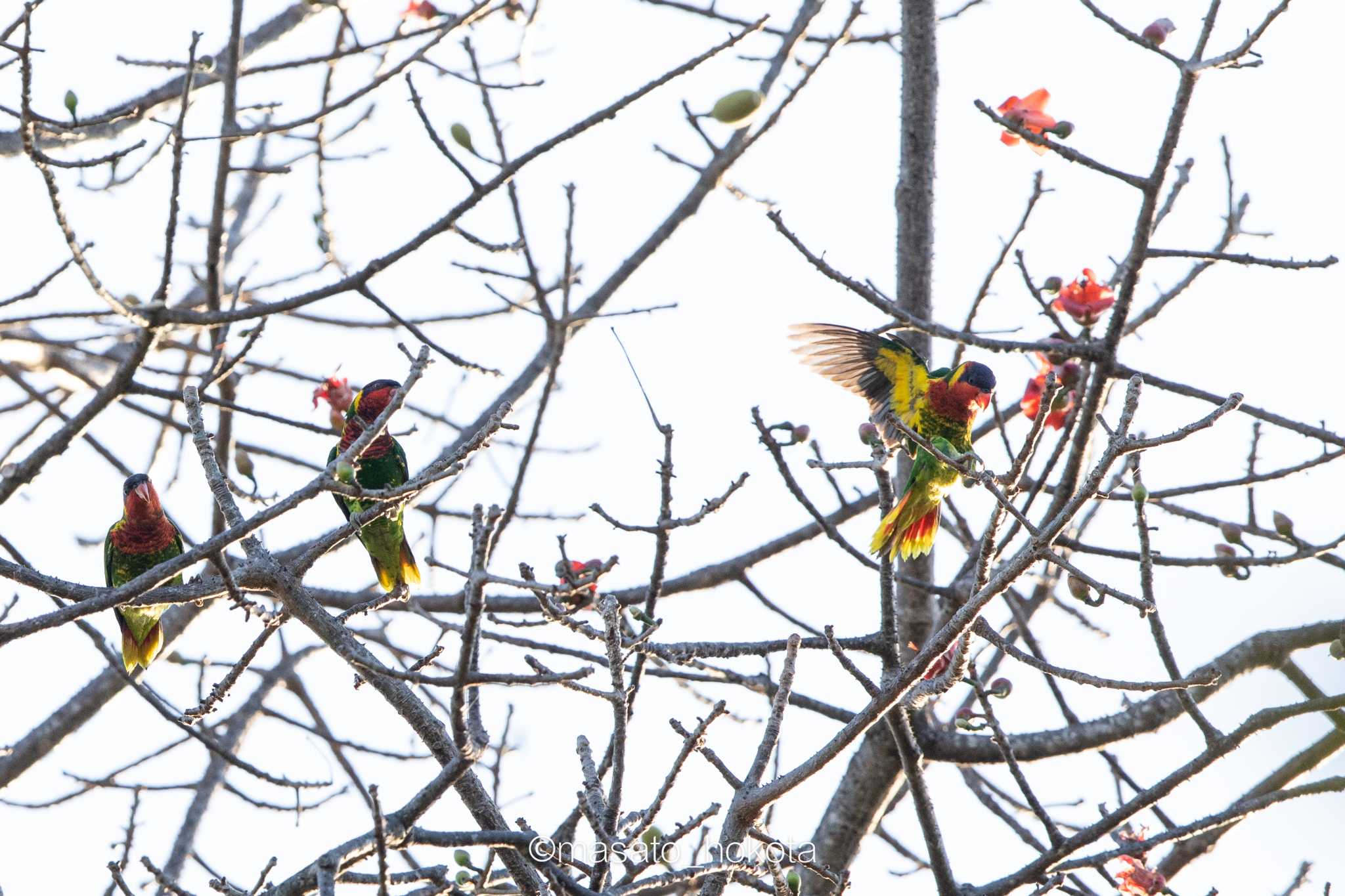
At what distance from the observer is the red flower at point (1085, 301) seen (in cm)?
379

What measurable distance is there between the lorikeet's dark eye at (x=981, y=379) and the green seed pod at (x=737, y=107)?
1.35 meters

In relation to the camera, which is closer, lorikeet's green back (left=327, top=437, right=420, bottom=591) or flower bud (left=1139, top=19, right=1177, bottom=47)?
flower bud (left=1139, top=19, right=1177, bottom=47)

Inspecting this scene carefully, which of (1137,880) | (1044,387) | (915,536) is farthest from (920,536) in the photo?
(1137,880)

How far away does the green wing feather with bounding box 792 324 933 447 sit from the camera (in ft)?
16.0

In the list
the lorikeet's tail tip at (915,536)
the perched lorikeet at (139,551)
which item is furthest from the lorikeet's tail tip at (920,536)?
the perched lorikeet at (139,551)

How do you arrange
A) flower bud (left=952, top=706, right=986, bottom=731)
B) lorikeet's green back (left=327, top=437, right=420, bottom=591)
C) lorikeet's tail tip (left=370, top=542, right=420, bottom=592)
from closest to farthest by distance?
flower bud (left=952, top=706, right=986, bottom=731) → lorikeet's green back (left=327, top=437, right=420, bottom=591) → lorikeet's tail tip (left=370, top=542, right=420, bottom=592)

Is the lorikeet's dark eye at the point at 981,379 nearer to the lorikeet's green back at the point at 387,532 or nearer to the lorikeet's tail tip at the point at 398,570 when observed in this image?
the lorikeet's green back at the point at 387,532

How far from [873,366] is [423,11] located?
7.24 ft

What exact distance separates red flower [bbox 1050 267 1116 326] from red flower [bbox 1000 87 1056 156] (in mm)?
413

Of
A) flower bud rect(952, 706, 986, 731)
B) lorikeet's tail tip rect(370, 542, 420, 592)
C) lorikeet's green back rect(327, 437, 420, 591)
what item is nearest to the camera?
flower bud rect(952, 706, 986, 731)

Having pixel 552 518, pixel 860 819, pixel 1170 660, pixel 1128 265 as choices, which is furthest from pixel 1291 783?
pixel 552 518

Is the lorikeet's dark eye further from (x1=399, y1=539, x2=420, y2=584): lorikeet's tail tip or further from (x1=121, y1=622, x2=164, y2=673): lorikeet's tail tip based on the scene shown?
(x1=121, y1=622, x2=164, y2=673): lorikeet's tail tip

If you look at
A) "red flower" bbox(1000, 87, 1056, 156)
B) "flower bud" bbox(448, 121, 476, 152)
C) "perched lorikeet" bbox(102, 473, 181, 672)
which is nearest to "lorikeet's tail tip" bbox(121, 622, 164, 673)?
"perched lorikeet" bbox(102, 473, 181, 672)

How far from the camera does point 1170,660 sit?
2914 millimetres
